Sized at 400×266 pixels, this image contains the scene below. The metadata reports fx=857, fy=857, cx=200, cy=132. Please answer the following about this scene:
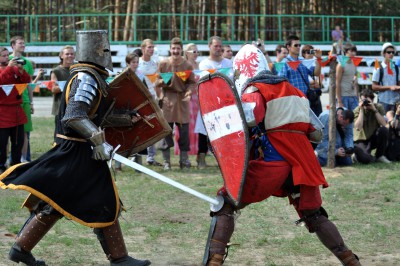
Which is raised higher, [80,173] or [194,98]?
[194,98]

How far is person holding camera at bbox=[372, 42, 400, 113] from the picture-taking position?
12.1m

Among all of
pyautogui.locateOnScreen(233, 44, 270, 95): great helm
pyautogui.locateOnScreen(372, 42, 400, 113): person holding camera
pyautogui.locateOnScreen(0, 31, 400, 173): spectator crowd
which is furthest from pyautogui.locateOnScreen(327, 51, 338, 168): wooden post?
pyautogui.locateOnScreen(233, 44, 270, 95): great helm

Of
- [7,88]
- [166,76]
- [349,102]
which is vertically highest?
[166,76]

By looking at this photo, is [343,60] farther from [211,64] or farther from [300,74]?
[211,64]

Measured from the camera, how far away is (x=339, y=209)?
797 cm

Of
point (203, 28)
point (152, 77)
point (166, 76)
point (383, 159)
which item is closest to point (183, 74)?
point (166, 76)

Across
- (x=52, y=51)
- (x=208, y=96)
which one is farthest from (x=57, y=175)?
(x=52, y=51)

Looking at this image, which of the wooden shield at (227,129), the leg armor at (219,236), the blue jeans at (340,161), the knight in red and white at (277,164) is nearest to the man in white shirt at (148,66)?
the blue jeans at (340,161)

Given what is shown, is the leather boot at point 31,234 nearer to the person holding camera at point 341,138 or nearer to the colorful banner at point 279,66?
the colorful banner at point 279,66

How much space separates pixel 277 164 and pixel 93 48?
4.62 ft

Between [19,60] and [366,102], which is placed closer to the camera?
[19,60]

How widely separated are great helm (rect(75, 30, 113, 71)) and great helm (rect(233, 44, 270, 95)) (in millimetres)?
873

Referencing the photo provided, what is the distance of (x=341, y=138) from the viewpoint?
1114 cm

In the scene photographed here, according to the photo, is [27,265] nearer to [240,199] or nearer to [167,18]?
[240,199]
